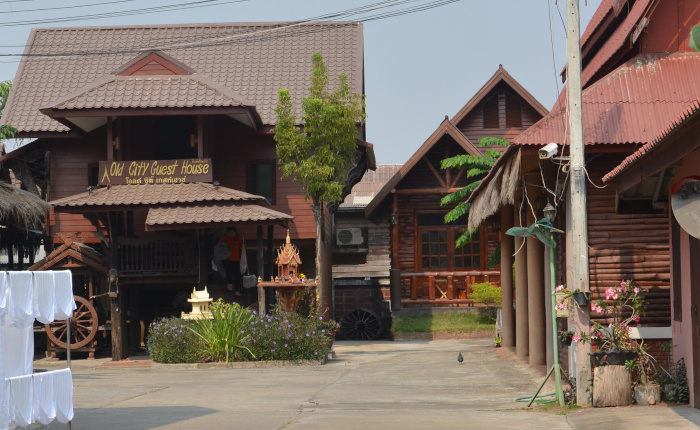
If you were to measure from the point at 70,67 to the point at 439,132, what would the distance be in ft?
35.7

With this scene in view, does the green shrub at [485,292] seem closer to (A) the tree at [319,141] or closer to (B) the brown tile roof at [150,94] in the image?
(A) the tree at [319,141]

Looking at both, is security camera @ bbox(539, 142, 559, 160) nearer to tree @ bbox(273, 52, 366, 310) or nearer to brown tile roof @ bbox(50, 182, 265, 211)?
tree @ bbox(273, 52, 366, 310)

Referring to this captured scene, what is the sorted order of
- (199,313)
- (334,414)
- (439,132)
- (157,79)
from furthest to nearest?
(439,132), (157,79), (199,313), (334,414)

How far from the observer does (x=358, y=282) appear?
28.7 m

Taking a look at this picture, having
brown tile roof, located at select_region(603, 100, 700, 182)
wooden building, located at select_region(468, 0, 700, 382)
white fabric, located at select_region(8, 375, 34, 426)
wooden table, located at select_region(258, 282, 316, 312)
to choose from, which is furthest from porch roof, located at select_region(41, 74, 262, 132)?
white fabric, located at select_region(8, 375, 34, 426)

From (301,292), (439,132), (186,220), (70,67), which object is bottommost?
(301,292)

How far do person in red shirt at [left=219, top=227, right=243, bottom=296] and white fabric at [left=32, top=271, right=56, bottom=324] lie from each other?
1349 cm

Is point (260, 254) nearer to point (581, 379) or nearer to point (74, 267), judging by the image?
point (74, 267)

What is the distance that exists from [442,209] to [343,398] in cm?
1762

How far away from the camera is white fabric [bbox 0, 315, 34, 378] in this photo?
28.1ft

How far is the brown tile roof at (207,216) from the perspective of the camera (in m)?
20.8

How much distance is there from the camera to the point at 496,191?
49.6 feet

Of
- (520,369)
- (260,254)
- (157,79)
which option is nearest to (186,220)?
(260,254)

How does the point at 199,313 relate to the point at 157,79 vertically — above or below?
below
